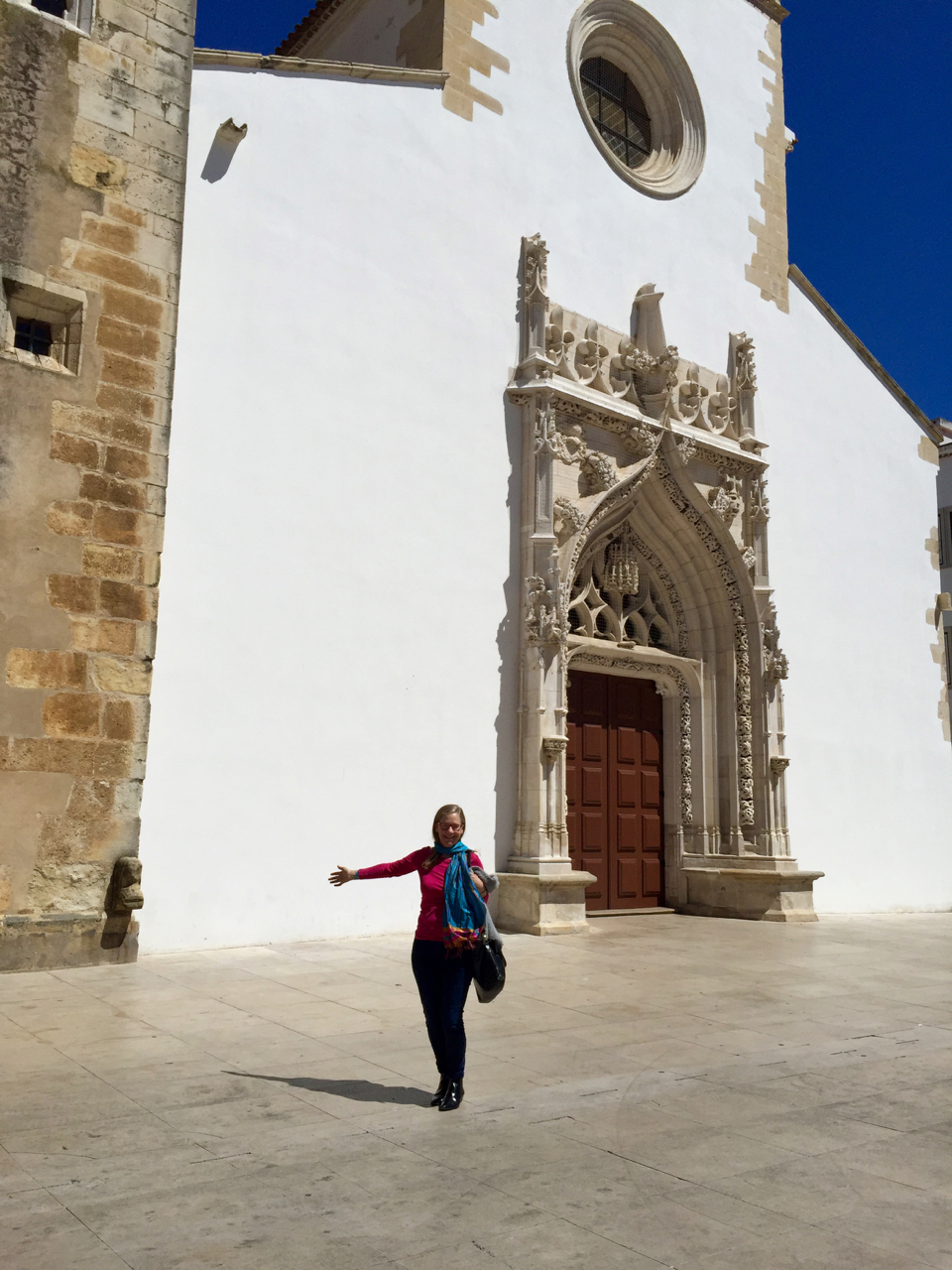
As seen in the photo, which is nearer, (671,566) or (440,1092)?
(440,1092)

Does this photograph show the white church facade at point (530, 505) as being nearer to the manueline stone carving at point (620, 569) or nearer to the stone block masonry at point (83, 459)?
the manueline stone carving at point (620, 569)

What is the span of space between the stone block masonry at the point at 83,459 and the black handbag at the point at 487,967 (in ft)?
10.9

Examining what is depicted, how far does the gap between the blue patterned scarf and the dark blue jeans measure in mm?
59

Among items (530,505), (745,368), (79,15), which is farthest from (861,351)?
(79,15)

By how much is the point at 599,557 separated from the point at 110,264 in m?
5.46

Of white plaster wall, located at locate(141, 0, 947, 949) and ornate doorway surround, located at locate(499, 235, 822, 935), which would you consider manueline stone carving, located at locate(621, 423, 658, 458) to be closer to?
ornate doorway surround, located at locate(499, 235, 822, 935)

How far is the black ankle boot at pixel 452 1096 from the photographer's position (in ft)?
12.7

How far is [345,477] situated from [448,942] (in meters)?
5.19

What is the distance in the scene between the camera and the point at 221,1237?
267cm

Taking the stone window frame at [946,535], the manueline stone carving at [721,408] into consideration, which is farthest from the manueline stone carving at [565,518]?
the stone window frame at [946,535]

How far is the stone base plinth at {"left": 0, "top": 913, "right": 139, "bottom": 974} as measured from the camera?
621 centimetres

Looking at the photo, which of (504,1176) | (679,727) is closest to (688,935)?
(679,727)

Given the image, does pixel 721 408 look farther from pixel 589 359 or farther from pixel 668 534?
pixel 589 359

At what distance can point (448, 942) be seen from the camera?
408 cm
